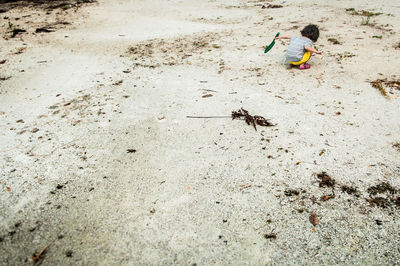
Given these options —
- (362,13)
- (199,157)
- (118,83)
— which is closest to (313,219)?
(199,157)

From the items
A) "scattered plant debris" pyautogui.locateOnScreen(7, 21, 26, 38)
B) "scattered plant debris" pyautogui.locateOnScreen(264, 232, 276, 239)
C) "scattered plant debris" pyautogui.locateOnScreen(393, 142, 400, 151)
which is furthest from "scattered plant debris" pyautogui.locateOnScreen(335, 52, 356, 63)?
"scattered plant debris" pyautogui.locateOnScreen(7, 21, 26, 38)

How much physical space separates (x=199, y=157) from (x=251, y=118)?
1.04 m

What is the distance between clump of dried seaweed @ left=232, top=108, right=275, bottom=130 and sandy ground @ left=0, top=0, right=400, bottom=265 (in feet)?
0.53

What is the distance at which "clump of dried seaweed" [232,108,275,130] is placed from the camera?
3343 mm

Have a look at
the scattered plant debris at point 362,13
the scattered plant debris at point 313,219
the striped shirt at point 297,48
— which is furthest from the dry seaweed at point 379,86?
the scattered plant debris at point 362,13

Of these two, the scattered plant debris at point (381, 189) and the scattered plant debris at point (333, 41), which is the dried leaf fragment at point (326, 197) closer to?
the scattered plant debris at point (381, 189)

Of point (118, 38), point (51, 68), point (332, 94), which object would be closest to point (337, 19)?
point (332, 94)

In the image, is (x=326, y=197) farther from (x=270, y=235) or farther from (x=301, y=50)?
(x=301, y=50)

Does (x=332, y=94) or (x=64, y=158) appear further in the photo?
(x=332, y=94)

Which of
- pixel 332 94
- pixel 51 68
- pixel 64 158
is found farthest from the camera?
pixel 51 68

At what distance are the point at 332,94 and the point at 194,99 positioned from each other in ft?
7.65

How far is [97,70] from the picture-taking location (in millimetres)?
5180

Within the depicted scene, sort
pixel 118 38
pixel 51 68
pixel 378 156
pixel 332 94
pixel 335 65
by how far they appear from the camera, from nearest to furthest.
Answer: pixel 378 156 → pixel 332 94 → pixel 335 65 → pixel 51 68 → pixel 118 38

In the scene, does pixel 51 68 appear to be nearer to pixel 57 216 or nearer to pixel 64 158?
pixel 64 158
